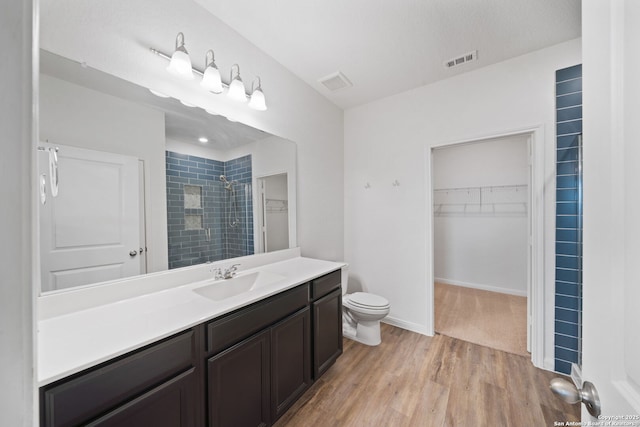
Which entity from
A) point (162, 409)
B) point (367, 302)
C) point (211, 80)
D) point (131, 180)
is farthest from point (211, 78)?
point (367, 302)

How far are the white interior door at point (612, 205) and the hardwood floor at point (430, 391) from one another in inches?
50.0

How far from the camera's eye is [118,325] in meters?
0.94

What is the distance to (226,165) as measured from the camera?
1.78 meters

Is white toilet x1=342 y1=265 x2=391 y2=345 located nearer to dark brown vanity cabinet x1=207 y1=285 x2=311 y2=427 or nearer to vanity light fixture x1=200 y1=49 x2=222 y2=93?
dark brown vanity cabinet x1=207 y1=285 x2=311 y2=427

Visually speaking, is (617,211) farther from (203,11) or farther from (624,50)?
(203,11)

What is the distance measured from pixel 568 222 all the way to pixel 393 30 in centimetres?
197

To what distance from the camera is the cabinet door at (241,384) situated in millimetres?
1061

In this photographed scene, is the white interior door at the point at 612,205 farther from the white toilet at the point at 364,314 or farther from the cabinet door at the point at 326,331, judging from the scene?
the white toilet at the point at 364,314

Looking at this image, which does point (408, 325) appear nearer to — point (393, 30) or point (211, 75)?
point (393, 30)

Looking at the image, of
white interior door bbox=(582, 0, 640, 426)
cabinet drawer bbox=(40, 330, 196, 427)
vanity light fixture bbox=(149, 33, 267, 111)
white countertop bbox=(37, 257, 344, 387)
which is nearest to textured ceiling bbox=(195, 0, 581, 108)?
vanity light fixture bbox=(149, 33, 267, 111)

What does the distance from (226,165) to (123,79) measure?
0.71 meters

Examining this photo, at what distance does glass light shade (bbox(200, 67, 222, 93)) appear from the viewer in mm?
1452

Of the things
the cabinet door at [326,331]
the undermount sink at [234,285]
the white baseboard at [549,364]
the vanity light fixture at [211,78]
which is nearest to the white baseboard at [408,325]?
the white baseboard at [549,364]

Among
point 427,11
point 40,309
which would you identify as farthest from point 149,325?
point 427,11
